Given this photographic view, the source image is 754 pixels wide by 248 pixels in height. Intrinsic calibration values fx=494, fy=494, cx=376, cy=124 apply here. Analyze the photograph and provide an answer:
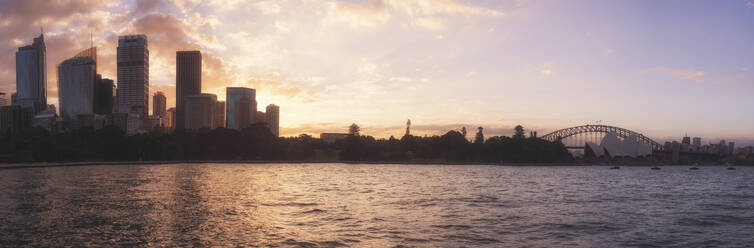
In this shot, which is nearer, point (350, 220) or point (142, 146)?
point (350, 220)

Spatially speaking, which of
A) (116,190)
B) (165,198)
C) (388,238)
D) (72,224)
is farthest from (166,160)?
(388,238)

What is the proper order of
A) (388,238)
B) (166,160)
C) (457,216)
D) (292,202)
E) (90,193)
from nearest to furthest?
(388,238)
(457,216)
(292,202)
(90,193)
(166,160)

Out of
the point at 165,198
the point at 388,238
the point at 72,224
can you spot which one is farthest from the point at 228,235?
the point at 165,198

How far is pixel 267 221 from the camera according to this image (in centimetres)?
3122

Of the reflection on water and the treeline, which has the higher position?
the treeline

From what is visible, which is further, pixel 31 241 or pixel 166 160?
pixel 166 160

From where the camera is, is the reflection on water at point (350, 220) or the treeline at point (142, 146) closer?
the reflection on water at point (350, 220)

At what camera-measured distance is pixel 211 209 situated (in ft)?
121

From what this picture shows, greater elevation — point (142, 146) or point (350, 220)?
point (142, 146)

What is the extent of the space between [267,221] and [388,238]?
30.4 feet

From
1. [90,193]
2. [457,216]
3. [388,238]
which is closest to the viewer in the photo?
[388,238]

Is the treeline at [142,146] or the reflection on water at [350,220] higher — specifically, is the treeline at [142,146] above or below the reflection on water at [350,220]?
above

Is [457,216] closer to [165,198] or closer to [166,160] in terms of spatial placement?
[165,198]

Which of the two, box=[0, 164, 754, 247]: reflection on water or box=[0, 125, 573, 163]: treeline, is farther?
box=[0, 125, 573, 163]: treeline
